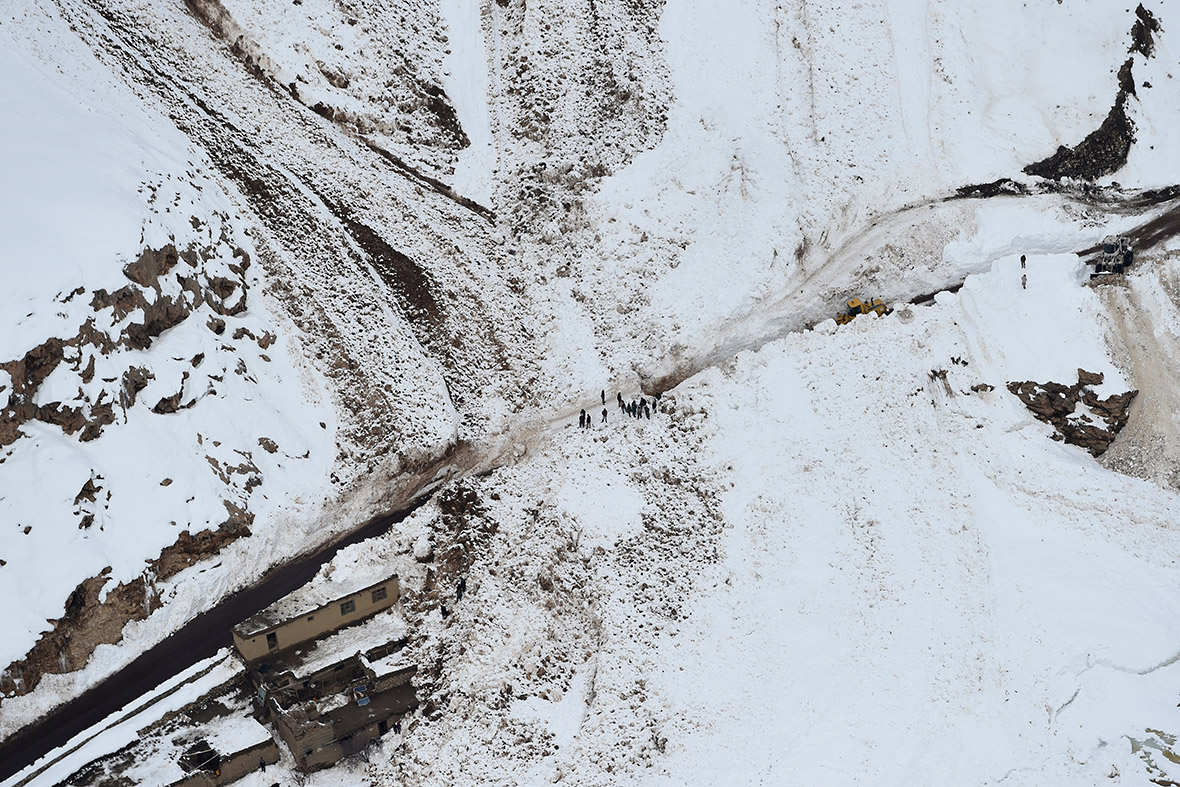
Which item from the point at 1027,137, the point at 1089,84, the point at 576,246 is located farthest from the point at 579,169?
the point at 1089,84

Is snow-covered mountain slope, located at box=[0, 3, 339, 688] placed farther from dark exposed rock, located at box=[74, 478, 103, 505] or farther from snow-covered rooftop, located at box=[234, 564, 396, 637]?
snow-covered rooftop, located at box=[234, 564, 396, 637]

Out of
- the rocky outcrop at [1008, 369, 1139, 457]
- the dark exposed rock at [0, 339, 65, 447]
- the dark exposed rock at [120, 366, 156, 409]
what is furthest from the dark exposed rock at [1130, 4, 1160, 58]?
the dark exposed rock at [0, 339, 65, 447]

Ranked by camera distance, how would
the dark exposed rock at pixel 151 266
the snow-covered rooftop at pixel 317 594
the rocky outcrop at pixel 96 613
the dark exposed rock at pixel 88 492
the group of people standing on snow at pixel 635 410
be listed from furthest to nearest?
the group of people standing on snow at pixel 635 410 < the dark exposed rock at pixel 151 266 < the dark exposed rock at pixel 88 492 < the snow-covered rooftop at pixel 317 594 < the rocky outcrop at pixel 96 613

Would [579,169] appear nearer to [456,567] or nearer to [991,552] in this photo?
[456,567]

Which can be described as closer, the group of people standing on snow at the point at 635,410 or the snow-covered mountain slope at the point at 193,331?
the snow-covered mountain slope at the point at 193,331

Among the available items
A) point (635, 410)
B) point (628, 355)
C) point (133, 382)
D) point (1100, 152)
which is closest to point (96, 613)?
point (133, 382)

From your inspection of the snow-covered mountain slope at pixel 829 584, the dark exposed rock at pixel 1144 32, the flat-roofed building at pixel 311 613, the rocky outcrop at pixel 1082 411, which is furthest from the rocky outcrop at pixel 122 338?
the dark exposed rock at pixel 1144 32

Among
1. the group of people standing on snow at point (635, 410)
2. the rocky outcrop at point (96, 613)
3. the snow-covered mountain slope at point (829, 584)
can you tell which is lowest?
the snow-covered mountain slope at point (829, 584)

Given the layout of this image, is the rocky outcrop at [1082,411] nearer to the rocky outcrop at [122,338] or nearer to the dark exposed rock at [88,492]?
the rocky outcrop at [122,338]
